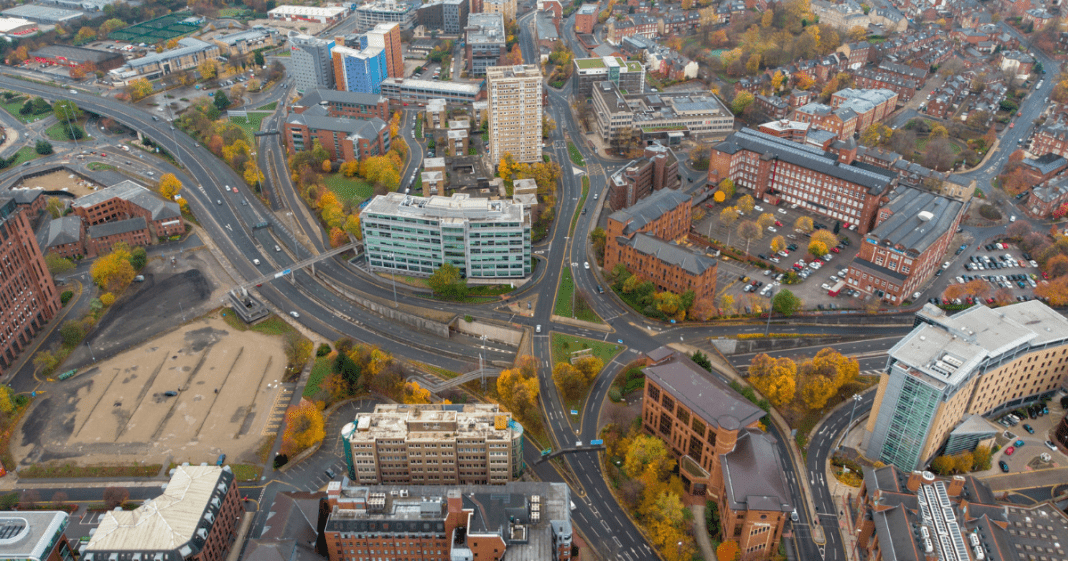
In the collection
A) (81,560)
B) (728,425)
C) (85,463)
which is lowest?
(85,463)

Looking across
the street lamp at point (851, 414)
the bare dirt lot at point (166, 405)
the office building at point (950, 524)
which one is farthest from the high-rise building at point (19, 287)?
the office building at point (950, 524)

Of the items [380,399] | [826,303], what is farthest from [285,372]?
[826,303]

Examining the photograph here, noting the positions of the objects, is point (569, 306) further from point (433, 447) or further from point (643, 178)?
point (433, 447)

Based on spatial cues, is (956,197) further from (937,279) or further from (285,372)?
(285,372)

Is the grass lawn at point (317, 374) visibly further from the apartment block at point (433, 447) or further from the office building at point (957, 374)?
the office building at point (957, 374)

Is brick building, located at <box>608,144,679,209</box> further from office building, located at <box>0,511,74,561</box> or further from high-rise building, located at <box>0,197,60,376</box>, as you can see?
office building, located at <box>0,511,74,561</box>

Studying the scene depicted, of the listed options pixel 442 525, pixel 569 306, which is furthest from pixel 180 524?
pixel 569 306

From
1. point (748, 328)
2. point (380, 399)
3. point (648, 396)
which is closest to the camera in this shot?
point (648, 396)
